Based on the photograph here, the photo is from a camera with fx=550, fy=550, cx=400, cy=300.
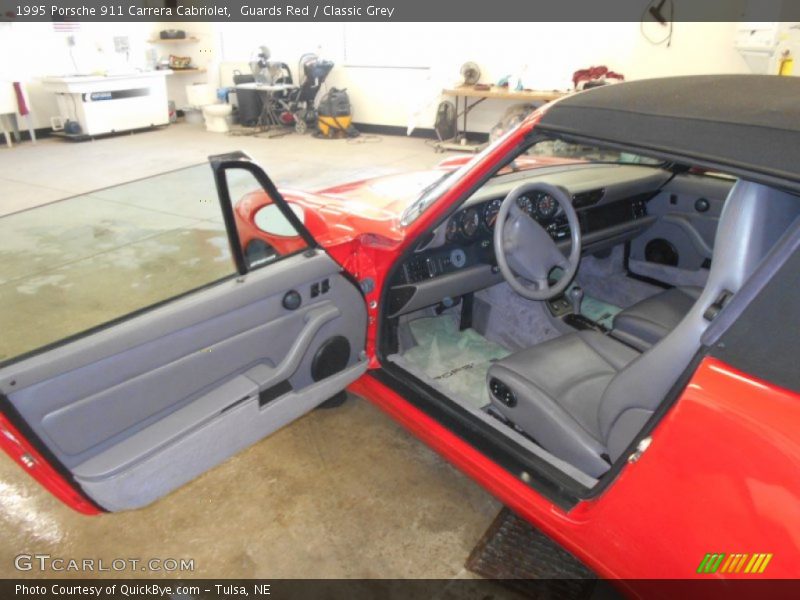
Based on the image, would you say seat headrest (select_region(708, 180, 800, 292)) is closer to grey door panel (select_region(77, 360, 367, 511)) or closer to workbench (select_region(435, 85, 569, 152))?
grey door panel (select_region(77, 360, 367, 511))

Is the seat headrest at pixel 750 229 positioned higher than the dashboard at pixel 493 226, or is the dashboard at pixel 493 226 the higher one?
the seat headrest at pixel 750 229

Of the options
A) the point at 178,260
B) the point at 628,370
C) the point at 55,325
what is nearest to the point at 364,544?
the point at 628,370

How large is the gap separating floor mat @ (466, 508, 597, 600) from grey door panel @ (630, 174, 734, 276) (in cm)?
166

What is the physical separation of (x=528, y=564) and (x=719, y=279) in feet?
3.52

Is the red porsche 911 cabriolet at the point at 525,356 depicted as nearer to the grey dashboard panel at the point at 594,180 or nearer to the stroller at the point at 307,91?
the grey dashboard panel at the point at 594,180

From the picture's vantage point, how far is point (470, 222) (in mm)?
2125

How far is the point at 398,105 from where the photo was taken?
912 centimetres

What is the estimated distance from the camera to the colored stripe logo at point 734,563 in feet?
3.41

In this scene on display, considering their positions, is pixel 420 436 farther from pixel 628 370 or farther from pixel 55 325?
pixel 55 325

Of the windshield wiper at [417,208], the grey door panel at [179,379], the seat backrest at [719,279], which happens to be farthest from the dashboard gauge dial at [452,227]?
the seat backrest at [719,279]

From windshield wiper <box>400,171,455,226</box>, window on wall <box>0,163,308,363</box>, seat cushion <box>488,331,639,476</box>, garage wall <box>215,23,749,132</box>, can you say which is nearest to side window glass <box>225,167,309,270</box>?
window on wall <box>0,163,308,363</box>

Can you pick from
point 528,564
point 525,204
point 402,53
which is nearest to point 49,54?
point 402,53

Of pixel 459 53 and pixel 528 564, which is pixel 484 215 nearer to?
pixel 528 564

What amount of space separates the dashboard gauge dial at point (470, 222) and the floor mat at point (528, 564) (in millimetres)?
1059
